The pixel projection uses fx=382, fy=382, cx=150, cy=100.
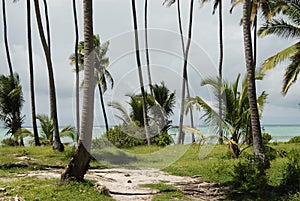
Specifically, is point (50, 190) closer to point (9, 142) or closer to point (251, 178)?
point (251, 178)

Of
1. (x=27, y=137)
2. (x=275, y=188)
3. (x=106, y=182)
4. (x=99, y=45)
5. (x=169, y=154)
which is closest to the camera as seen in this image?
(x=275, y=188)

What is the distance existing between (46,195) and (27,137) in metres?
14.6

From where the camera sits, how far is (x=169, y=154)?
55.8 ft

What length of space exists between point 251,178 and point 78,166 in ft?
13.2

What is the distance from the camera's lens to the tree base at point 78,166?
9.05 metres

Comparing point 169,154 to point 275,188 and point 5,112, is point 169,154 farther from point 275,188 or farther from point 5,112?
point 5,112

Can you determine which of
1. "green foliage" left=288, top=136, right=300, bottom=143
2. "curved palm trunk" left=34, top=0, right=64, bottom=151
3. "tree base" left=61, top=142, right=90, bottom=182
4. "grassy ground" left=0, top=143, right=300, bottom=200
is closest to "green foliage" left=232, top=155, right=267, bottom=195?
"grassy ground" left=0, top=143, right=300, bottom=200

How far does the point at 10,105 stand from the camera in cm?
2212

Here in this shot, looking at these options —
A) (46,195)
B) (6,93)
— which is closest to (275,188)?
(46,195)

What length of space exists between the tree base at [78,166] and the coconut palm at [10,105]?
1403 cm

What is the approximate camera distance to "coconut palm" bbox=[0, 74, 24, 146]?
2205 cm

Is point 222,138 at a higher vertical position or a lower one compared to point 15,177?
higher

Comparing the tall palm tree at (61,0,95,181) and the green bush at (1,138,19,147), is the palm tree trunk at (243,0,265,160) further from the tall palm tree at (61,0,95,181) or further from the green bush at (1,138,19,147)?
the green bush at (1,138,19,147)

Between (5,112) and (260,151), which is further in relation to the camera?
(5,112)
